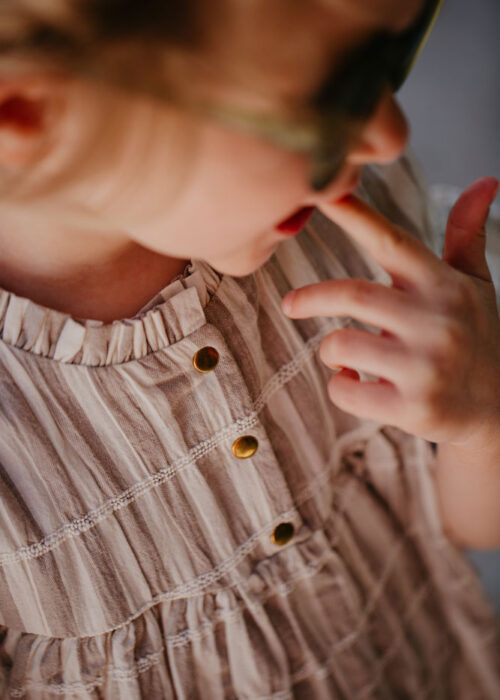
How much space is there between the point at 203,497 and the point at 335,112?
0.35 meters

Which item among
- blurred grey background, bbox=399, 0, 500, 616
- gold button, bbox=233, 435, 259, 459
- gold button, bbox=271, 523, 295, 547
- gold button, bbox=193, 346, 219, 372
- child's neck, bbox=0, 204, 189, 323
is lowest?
gold button, bbox=271, 523, 295, 547

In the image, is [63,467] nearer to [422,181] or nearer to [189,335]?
[189,335]

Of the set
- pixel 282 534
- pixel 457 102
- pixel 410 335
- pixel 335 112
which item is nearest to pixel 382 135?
pixel 335 112

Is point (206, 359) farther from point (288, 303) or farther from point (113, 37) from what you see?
point (113, 37)

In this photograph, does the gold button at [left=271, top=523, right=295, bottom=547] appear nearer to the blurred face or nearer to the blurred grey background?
the blurred face

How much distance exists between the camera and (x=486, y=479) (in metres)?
0.60

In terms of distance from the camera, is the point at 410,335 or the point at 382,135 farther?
the point at 410,335

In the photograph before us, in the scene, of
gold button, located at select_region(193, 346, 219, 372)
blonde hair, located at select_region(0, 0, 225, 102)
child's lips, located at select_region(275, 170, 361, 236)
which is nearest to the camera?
blonde hair, located at select_region(0, 0, 225, 102)

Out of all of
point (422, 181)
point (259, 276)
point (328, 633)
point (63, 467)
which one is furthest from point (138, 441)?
point (422, 181)

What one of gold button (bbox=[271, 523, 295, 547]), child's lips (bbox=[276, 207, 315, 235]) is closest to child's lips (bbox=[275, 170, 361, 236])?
child's lips (bbox=[276, 207, 315, 235])

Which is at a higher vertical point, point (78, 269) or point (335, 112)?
point (78, 269)

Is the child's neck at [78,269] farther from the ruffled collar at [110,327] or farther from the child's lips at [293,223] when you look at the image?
the child's lips at [293,223]

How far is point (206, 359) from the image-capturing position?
0.51 m

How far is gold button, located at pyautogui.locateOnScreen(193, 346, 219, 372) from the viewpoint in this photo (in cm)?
51
